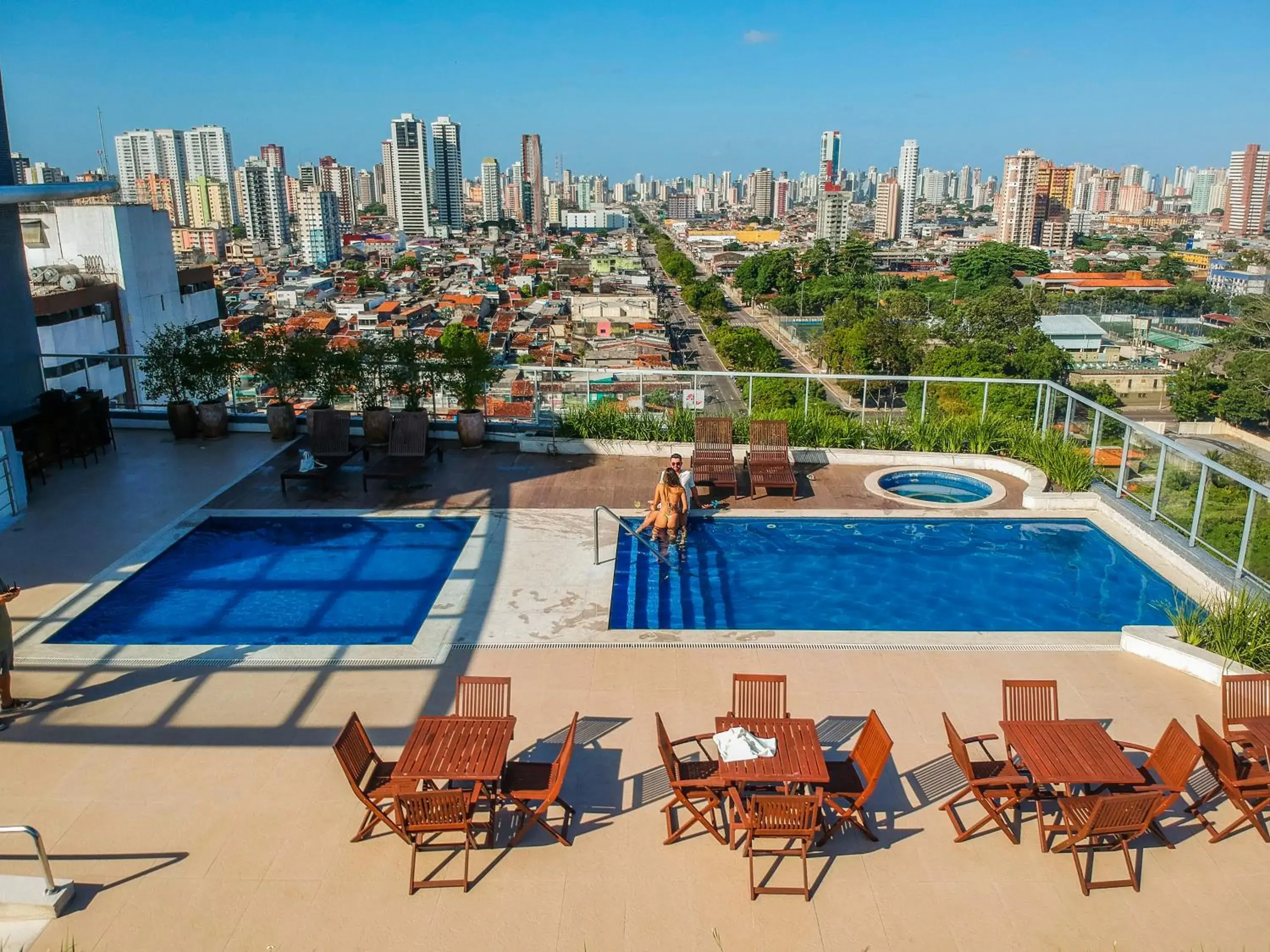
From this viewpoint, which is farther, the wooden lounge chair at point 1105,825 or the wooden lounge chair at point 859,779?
the wooden lounge chair at point 859,779

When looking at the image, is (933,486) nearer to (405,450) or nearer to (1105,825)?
(405,450)

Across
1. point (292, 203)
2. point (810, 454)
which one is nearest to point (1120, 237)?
point (292, 203)

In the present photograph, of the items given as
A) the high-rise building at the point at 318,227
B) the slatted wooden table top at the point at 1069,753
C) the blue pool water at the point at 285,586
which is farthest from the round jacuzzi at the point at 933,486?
the high-rise building at the point at 318,227

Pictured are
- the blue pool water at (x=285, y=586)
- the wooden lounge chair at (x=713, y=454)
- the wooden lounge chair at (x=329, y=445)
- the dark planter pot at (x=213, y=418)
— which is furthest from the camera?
the dark planter pot at (x=213, y=418)

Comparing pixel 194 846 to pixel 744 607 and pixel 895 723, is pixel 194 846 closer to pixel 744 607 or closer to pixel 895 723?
pixel 895 723

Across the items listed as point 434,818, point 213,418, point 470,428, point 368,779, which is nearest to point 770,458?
point 470,428

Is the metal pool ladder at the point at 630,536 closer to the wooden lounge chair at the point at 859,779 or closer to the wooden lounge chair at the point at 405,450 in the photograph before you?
the wooden lounge chair at the point at 405,450

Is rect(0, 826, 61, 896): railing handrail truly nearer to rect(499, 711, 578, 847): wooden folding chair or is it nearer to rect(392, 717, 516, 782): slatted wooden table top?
rect(392, 717, 516, 782): slatted wooden table top
